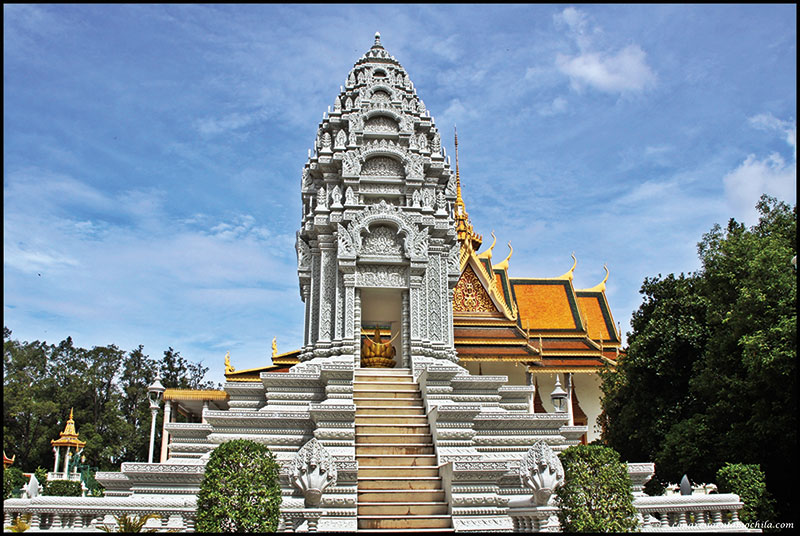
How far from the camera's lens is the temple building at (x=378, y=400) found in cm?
996

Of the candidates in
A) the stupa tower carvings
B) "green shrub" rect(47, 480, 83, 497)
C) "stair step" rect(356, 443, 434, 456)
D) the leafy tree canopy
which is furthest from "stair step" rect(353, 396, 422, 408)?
the leafy tree canopy

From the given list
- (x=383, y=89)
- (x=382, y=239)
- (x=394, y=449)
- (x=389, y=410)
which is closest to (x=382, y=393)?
(x=389, y=410)

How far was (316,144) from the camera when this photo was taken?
17406mm

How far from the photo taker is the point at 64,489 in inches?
776

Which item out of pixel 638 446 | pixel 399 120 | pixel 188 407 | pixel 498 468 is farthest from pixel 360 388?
pixel 188 407

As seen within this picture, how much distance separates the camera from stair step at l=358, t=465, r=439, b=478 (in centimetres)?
1152

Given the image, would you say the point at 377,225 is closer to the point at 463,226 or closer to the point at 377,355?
the point at 377,355

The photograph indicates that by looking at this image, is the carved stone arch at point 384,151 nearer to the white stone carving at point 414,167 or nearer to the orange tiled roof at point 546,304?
the white stone carving at point 414,167

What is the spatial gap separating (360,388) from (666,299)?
9.46 m

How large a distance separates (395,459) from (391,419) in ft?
3.66

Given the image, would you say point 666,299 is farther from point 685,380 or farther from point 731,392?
point 731,392

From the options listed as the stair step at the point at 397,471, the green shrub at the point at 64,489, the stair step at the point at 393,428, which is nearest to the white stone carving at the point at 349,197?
the stair step at the point at 393,428

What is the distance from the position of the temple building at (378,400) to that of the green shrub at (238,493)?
1102 millimetres

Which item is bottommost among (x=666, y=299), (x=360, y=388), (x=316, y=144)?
(x=360, y=388)
